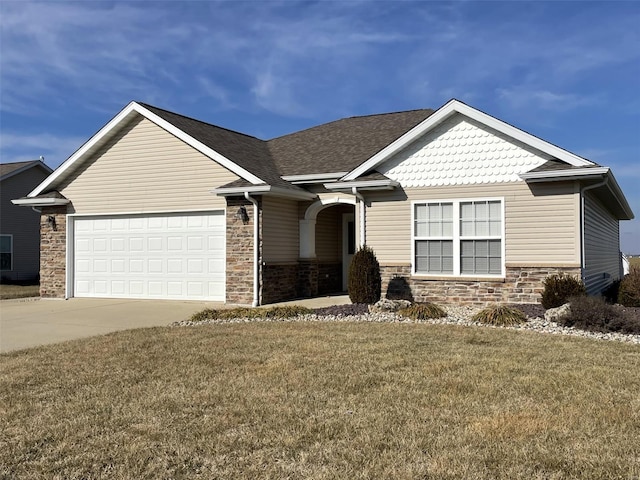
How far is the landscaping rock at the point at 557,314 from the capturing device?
10039mm

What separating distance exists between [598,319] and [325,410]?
6328 millimetres

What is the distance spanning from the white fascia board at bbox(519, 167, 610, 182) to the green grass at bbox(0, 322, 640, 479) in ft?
14.9

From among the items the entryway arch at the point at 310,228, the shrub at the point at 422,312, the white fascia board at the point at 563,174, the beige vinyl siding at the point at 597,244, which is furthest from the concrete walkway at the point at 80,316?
the beige vinyl siding at the point at 597,244

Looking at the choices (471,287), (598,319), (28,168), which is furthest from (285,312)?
(28,168)

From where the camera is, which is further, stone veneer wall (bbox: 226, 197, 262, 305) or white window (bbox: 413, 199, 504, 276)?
stone veneer wall (bbox: 226, 197, 262, 305)

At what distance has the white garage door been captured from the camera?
15.4 metres

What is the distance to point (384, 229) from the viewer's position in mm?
14023

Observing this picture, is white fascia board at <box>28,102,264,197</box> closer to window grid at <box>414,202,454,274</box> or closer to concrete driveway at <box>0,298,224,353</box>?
concrete driveway at <box>0,298,224,353</box>

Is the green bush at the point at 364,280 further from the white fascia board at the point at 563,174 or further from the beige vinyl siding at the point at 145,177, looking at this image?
the beige vinyl siding at the point at 145,177

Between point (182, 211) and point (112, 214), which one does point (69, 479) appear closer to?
point (182, 211)

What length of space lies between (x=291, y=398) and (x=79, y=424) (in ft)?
6.38

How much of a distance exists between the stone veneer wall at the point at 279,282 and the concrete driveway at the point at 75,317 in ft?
4.11

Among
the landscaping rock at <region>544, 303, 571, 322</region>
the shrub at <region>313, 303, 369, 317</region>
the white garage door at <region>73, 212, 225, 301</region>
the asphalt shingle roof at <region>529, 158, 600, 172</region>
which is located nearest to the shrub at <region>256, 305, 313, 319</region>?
the shrub at <region>313, 303, 369, 317</region>

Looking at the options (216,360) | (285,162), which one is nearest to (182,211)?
(285,162)
